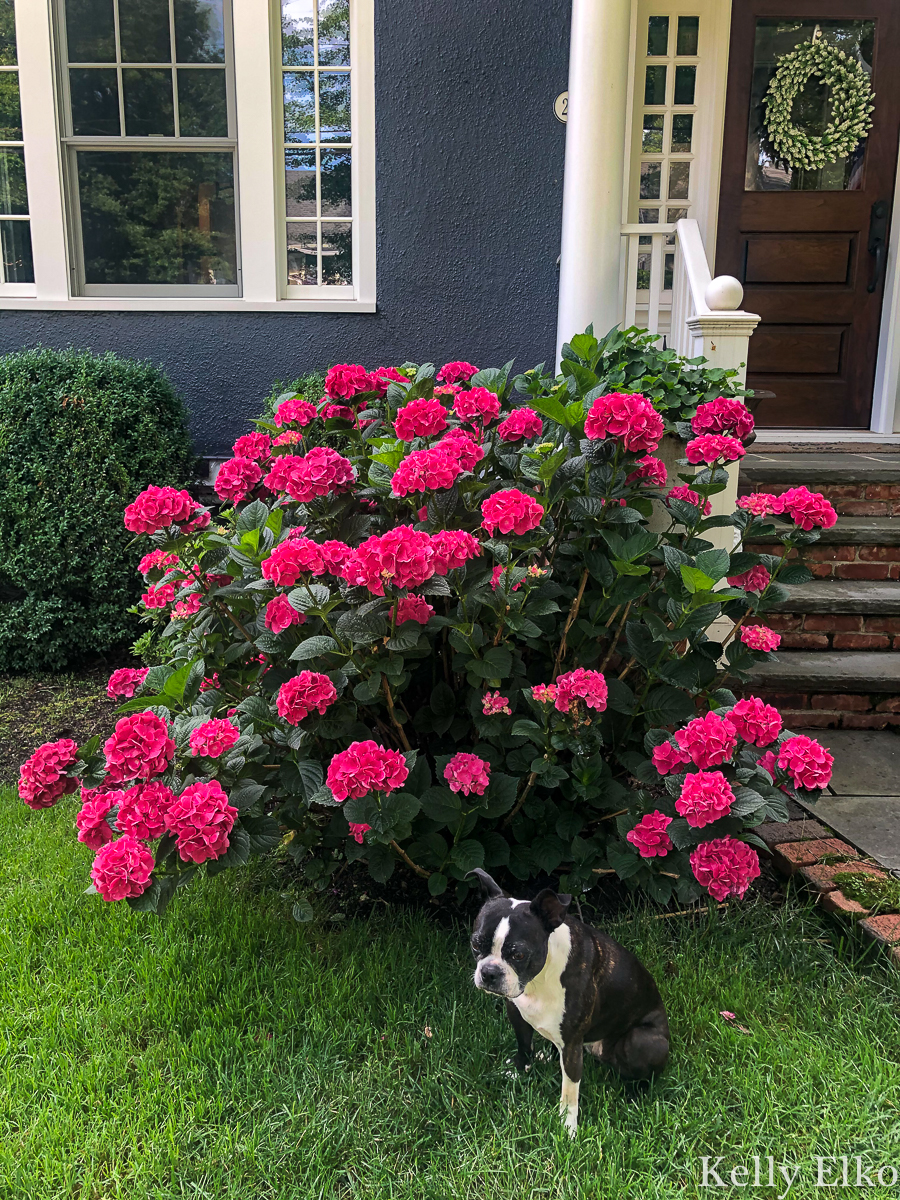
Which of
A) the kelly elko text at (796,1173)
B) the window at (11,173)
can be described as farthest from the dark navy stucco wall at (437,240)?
the kelly elko text at (796,1173)

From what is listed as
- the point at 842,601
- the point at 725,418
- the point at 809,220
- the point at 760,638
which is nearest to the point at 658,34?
the point at 809,220

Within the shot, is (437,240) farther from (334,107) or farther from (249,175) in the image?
(249,175)

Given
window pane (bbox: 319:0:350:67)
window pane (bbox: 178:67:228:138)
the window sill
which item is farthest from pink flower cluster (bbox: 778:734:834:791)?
window pane (bbox: 178:67:228:138)

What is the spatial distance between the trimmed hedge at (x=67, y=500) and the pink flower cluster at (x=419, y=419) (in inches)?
90.1

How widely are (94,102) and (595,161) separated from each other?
296cm

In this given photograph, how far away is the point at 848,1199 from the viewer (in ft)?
4.74

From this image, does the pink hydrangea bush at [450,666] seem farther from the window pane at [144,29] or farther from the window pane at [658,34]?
the window pane at [144,29]

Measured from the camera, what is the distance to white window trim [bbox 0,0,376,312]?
4.59 metres

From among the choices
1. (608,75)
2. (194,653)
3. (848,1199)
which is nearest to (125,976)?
(194,653)

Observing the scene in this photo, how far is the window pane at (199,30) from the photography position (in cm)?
474

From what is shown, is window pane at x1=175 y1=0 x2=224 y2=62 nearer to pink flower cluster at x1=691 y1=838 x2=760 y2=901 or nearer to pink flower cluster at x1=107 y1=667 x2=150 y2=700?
pink flower cluster at x1=107 y1=667 x2=150 y2=700

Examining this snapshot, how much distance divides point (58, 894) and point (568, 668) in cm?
152

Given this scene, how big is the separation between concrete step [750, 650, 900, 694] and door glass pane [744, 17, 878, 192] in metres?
3.16

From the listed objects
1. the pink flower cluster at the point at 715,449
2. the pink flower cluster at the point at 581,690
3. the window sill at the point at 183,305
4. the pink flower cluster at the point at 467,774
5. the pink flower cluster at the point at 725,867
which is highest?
the window sill at the point at 183,305
